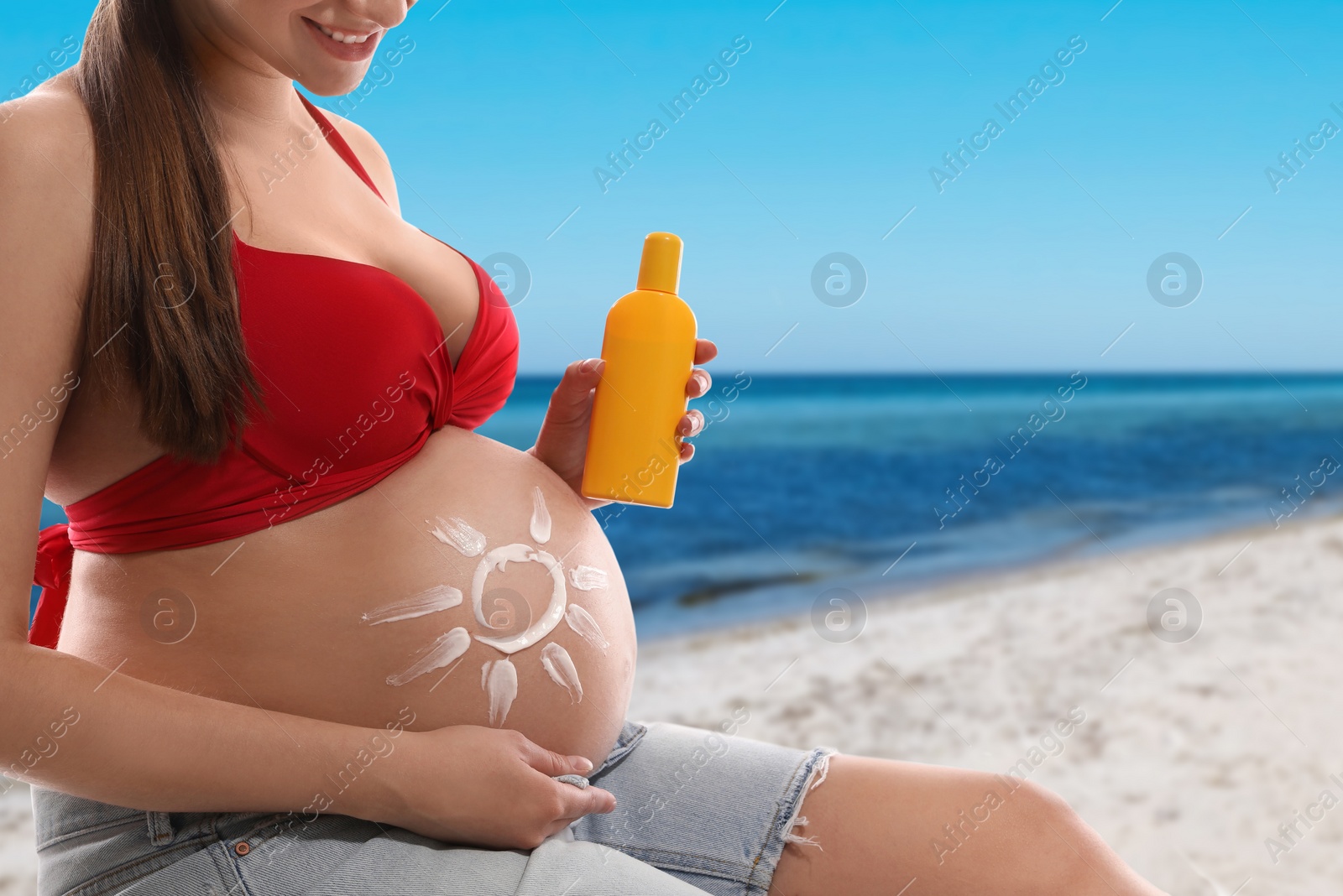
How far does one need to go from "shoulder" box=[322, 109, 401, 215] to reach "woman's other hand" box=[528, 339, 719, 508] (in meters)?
0.39

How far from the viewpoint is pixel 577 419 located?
123cm

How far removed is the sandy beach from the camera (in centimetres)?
237

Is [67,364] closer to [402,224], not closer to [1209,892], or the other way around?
[402,224]

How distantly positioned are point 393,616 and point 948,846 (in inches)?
24.3

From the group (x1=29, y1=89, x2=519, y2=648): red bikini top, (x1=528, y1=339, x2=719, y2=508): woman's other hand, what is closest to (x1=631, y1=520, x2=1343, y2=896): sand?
(x1=528, y1=339, x2=719, y2=508): woman's other hand

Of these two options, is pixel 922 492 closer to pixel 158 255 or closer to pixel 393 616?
pixel 393 616

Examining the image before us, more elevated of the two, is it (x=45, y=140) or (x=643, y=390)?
(x=643, y=390)

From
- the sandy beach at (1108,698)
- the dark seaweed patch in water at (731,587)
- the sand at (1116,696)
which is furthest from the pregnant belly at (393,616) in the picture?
the dark seaweed patch in water at (731,587)

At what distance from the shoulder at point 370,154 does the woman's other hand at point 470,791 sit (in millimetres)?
761

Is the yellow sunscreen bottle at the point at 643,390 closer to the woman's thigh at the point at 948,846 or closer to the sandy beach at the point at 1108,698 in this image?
the woman's thigh at the point at 948,846

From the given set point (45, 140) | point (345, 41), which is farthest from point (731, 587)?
point (45, 140)

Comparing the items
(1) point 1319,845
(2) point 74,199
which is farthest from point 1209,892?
(2) point 74,199

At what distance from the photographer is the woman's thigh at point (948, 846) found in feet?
3.26

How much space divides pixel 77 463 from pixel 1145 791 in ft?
8.55
